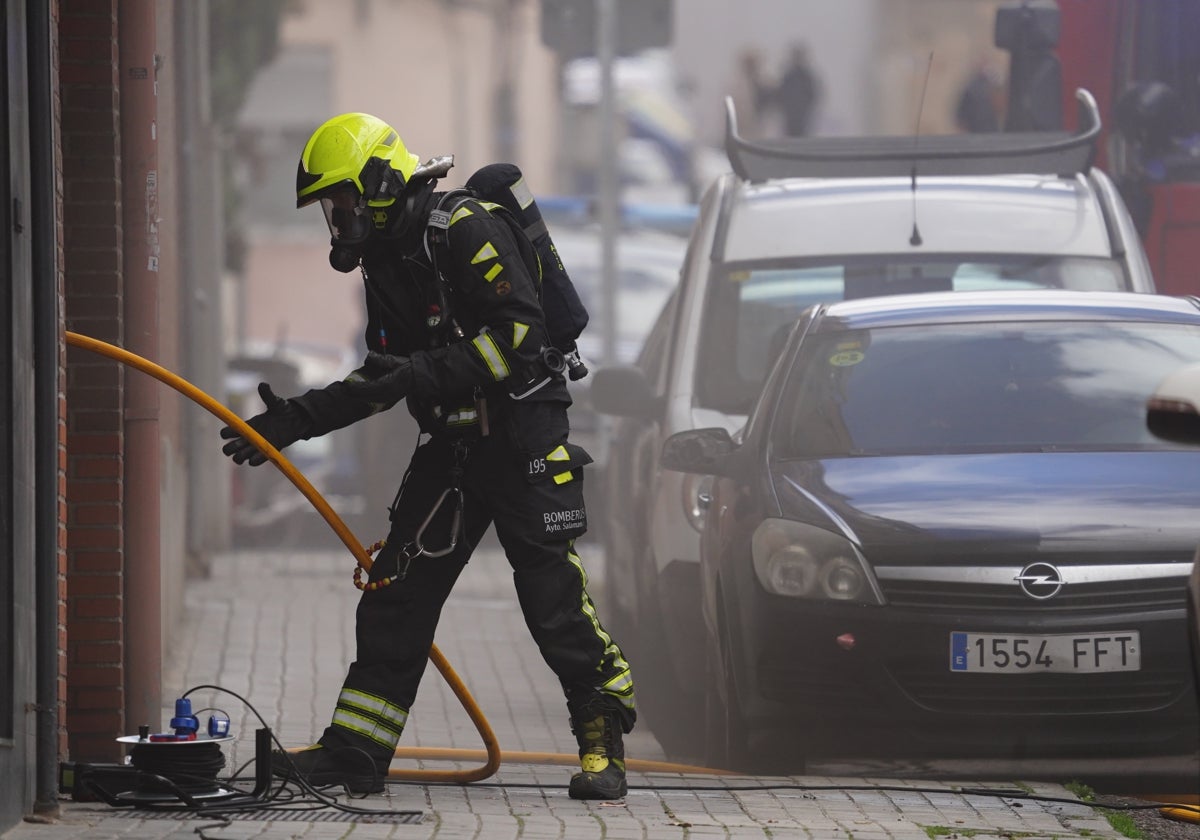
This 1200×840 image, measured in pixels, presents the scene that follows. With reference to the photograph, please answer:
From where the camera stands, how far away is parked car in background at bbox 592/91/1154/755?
959 cm

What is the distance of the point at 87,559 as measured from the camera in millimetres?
6996

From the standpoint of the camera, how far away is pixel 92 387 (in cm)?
705

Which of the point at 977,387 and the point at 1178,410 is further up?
the point at 1178,410

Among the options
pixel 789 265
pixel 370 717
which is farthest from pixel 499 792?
pixel 789 265

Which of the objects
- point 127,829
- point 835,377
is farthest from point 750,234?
point 127,829

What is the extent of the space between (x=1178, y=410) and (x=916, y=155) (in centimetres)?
554

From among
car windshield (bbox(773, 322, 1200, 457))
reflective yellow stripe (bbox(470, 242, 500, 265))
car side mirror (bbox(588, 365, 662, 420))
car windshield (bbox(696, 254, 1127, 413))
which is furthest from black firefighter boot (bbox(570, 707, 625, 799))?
car windshield (bbox(696, 254, 1127, 413))

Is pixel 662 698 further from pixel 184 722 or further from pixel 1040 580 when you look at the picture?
pixel 184 722

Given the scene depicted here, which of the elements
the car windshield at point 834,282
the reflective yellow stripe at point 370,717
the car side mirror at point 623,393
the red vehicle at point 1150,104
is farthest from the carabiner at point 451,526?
the red vehicle at point 1150,104

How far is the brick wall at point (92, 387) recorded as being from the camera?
6969 mm

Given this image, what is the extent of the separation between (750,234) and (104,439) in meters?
3.62

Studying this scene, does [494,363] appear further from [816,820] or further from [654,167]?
[654,167]

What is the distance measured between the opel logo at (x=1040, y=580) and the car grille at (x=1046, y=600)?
2 cm

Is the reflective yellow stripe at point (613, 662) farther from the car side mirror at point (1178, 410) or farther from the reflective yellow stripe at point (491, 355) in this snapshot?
the car side mirror at point (1178, 410)
